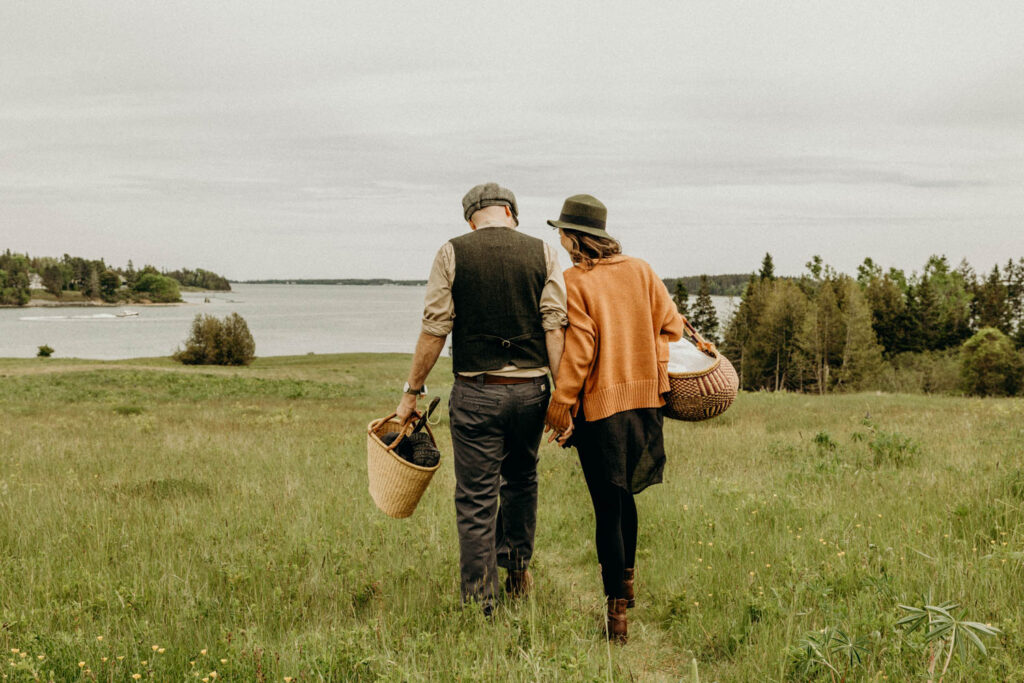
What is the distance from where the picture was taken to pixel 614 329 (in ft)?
12.4

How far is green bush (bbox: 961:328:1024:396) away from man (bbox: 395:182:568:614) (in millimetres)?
64952

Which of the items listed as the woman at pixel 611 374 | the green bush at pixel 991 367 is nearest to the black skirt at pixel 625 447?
the woman at pixel 611 374

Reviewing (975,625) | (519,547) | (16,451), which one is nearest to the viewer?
(975,625)

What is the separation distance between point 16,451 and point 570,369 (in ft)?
31.0

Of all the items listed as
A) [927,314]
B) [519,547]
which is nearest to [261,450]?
[519,547]

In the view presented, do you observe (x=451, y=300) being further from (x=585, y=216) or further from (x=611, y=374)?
(x=611, y=374)

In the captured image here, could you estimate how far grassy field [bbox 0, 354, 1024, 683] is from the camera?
121 inches

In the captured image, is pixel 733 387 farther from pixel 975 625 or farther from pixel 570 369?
pixel 975 625

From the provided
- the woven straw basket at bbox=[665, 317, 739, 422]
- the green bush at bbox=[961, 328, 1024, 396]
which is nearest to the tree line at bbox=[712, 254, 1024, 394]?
the green bush at bbox=[961, 328, 1024, 396]

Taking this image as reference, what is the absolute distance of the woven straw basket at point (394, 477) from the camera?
4.06 metres

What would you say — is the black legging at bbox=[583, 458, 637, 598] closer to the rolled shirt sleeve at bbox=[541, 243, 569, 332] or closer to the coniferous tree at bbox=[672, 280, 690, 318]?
the rolled shirt sleeve at bbox=[541, 243, 569, 332]

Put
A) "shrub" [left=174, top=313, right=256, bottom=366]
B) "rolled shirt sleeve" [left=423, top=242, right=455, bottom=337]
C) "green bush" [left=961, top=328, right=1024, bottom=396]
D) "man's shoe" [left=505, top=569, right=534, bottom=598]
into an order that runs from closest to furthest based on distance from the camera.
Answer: "rolled shirt sleeve" [left=423, top=242, right=455, bottom=337], "man's shoe" [left=505, top=569, right=534, bottom=598], "green bush" [left=961, top=328, right=1024, bottom=396], "shrub" [left=174, top=313, right=256, bottom=366]

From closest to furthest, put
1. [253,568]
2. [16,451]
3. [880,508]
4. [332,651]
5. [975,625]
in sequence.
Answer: [975,625] < [332,651] < [253,568] < [880,508] < [16,451]

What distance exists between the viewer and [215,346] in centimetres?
6500
